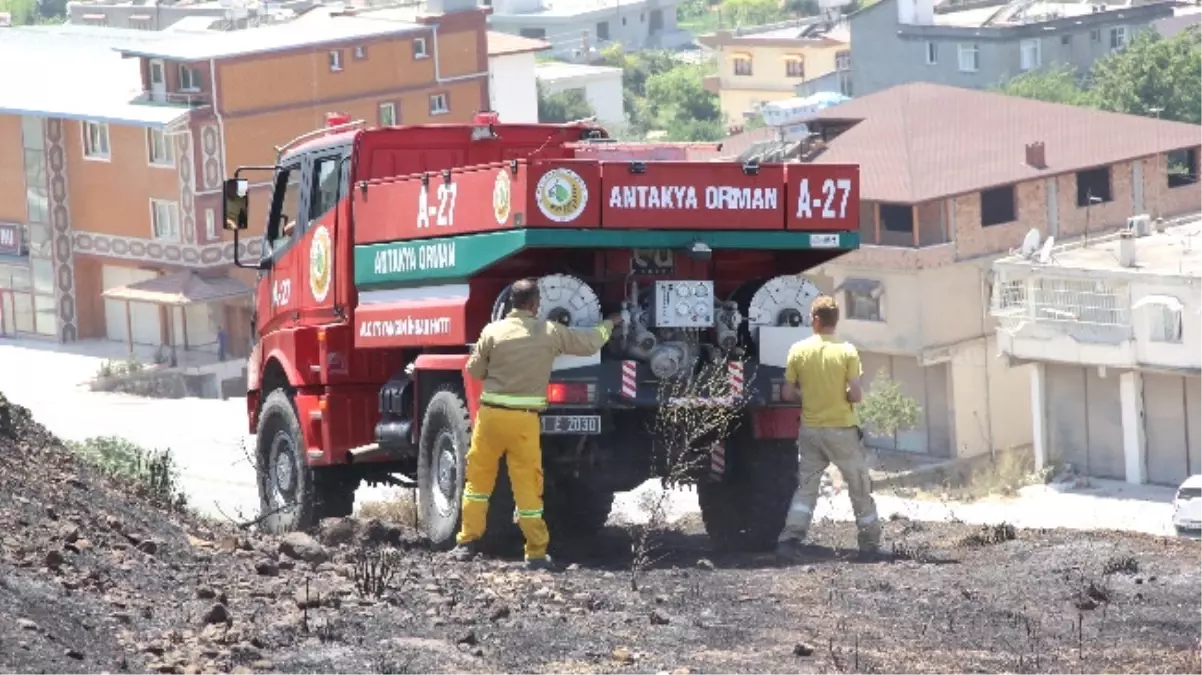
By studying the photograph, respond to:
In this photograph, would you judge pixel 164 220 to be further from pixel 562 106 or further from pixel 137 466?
pixel 137 466

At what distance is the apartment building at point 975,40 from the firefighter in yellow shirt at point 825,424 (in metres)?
74.5

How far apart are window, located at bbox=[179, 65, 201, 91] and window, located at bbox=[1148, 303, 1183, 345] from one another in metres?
28.3

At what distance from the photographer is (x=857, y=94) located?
92.1 m

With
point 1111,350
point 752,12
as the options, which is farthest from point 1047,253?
point 752,12

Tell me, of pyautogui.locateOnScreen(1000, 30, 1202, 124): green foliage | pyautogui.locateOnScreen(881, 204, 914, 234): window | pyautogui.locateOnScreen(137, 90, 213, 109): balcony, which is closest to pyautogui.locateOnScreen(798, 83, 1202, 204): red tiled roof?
pyautogui.locateOnScreen(881, 204, 914, 234): window

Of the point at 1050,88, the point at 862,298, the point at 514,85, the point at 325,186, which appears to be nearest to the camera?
the point at 325,186

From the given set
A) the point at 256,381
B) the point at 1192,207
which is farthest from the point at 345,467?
the point at 1192,207

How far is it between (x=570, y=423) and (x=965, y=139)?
146ft

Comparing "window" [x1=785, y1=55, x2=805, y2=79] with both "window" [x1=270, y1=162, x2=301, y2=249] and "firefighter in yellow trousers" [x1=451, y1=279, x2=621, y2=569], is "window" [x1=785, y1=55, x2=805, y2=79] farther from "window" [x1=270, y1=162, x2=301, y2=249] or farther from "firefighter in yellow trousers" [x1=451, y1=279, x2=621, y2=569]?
"firefighter in yellow trousers" [x1=451, y1=279, x2=621, y2=569]

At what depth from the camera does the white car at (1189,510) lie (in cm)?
3553

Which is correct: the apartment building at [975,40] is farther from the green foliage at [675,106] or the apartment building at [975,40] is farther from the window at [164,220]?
the window at [164,220]

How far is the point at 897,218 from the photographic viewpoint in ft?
178

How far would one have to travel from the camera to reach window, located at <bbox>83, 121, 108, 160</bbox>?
6719 cm

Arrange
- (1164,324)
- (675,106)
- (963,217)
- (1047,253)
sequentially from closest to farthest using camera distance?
(1164,324), (1047,253), (963,217), (675,106)
